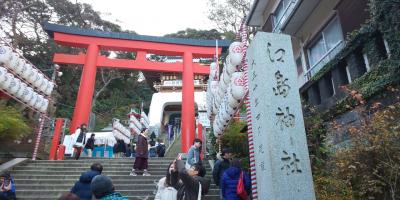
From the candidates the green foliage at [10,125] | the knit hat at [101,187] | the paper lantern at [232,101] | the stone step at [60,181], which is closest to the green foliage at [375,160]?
the paper lantern at [232,101]

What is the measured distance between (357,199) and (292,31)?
28.9ft

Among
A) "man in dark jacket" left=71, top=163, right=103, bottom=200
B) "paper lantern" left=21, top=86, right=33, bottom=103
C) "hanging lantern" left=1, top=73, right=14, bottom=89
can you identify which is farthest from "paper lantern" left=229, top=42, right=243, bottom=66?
"paper lantern" left=21, top=86, right=33, bottom=103

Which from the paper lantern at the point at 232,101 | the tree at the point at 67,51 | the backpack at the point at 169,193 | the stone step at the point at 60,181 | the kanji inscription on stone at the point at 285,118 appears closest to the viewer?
the backpack at the point at 169,193

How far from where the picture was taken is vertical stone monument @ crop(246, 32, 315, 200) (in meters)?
4.21

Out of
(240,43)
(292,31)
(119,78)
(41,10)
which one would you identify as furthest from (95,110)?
(240,43)

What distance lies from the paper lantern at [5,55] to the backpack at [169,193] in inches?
309

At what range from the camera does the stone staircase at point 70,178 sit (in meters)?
7.26

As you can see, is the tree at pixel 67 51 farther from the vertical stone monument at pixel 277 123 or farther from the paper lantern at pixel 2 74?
the vertical stone monument at pixel 277 123

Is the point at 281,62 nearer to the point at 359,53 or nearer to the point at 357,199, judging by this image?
the point at 357,199

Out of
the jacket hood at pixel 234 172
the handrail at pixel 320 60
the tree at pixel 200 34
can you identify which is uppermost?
the tree at pixel 200 34

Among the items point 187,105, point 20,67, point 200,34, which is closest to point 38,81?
point 20,67

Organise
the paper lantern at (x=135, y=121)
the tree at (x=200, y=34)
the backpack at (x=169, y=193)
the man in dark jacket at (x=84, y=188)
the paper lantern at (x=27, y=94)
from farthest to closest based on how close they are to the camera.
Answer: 1. the tree at (x=200, y=34)
2. the paper lantern at (x=135, y=121)
3. the paper lantern at (x=27, y=94)
4. the man in dark jacket at (x=84, y=188)
5. the backpack at (x=169, y=193)

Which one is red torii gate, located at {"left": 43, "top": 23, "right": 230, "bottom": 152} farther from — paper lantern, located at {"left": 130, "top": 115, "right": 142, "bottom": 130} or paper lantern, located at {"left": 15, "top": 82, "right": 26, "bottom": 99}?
paper lantern, located at {"left": 15, "top": 82, "right": 26, "bottom": 99}

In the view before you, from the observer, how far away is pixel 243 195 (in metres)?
4.68
